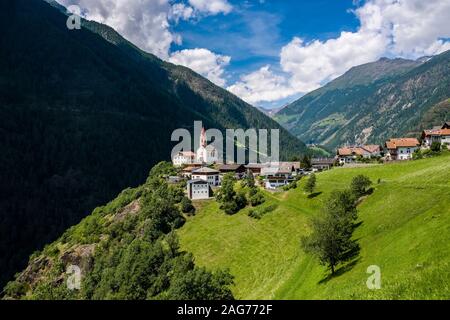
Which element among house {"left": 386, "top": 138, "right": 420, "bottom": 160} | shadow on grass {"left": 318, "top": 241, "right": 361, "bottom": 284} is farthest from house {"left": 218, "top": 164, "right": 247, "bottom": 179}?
shadow on grass {"left": 318, "top": 241, "right": 361, "bottom": 284}

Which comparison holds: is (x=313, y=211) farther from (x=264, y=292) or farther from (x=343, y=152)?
(x=343, y=152)

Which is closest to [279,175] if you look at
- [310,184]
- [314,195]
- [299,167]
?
[299,167]

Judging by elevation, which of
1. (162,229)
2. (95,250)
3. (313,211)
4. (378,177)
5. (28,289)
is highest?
(378,177)

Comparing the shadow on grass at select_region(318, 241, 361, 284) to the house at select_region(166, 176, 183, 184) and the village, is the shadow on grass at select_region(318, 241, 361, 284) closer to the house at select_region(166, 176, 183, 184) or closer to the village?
the village

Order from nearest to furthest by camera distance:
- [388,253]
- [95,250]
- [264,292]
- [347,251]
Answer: [388,253], [347,251], [264,292], [95,250]

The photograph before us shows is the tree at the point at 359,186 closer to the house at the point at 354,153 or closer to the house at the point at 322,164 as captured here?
the house at the point at 322,164
